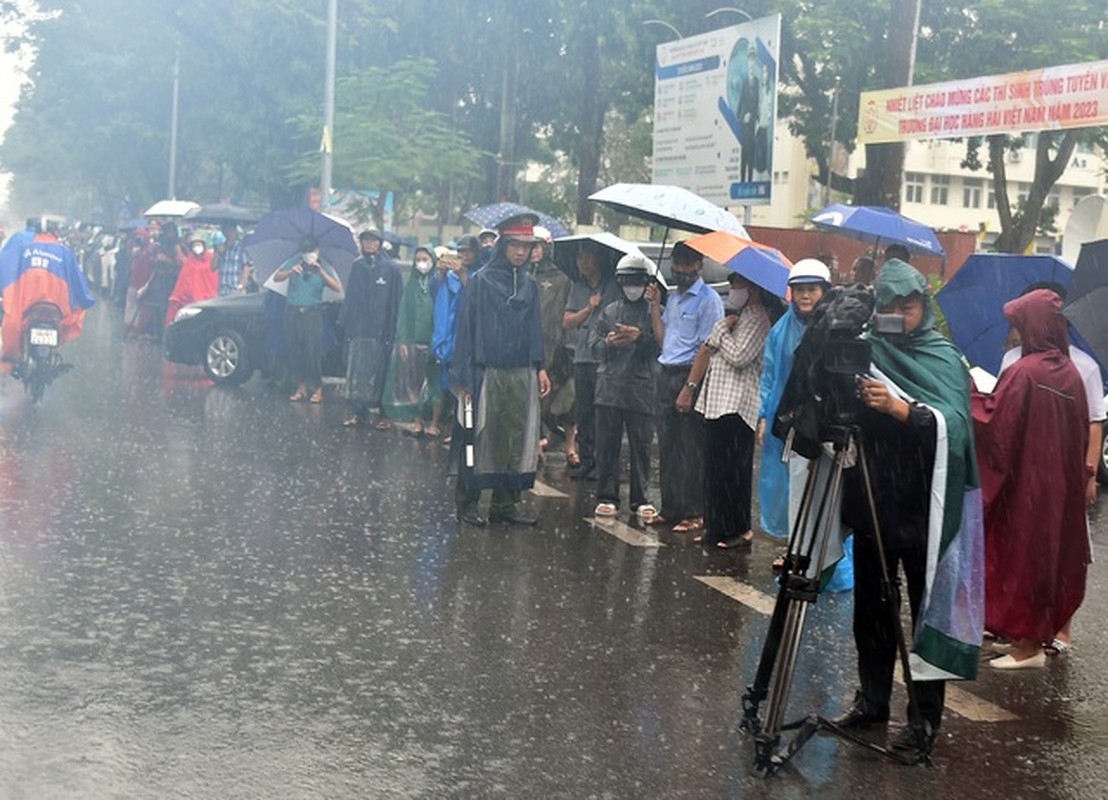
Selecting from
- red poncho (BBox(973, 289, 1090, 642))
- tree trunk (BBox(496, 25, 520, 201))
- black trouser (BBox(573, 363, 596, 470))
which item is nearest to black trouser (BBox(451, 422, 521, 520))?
black trouser (BBox(573, 363, 596, 470))

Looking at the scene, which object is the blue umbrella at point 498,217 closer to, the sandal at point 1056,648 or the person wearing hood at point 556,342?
the person wearing hood at point 556,342

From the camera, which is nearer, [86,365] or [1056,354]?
[1056,354]

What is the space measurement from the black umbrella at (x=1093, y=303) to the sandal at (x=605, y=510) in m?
3.88

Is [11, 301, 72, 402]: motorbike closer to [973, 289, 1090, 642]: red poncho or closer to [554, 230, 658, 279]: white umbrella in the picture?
[554, 230, 658, 279]: white umbrella

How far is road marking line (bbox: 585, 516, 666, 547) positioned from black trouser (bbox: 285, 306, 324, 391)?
7.83 meters

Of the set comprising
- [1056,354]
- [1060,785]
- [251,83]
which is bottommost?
[1060,785]

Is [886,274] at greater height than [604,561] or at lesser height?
greater

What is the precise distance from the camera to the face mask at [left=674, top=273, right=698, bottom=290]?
419 inches

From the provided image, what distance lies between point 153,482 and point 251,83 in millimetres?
26758

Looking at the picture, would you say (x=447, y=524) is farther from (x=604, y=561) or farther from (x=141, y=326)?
(x=141, y=326)

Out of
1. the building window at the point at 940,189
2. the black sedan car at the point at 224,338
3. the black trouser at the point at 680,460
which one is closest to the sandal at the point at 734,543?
the black trouser at the point at 680,460

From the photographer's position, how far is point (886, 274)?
5977mm

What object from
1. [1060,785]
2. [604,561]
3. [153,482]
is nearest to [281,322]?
[153,482]

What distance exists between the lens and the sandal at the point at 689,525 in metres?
10.7
